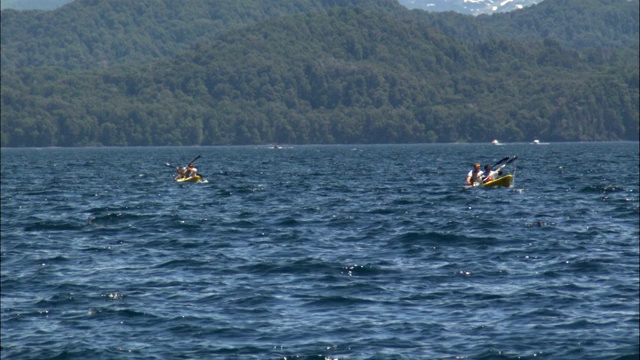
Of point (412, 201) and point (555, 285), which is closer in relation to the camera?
point (555, 285)

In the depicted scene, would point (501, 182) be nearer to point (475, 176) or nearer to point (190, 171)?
point (475, 176)

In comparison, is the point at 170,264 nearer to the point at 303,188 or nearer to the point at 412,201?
the point at 412,201

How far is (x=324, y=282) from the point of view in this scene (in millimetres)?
23906

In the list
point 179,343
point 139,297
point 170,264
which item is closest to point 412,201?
point 170,264

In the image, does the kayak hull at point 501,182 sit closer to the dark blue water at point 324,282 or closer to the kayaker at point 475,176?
the kayaker at point 475,176

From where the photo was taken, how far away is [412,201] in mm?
48125

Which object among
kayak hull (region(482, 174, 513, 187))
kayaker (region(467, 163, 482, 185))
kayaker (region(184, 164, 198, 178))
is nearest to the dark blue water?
kayak hull (region(482, 174, 513, 187))

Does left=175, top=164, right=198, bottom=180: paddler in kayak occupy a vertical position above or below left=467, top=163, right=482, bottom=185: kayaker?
above

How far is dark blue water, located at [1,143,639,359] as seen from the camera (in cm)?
1842

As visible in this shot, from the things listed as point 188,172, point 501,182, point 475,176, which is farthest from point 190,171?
point 501,182

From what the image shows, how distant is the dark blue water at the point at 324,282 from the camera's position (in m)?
18.4

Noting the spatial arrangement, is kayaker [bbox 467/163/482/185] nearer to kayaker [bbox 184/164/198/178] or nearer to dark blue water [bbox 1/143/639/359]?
dark blue water [bbox 1/143/639/359]

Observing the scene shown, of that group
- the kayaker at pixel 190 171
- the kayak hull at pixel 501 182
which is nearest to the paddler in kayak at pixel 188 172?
the kayaker at pixel 190 171

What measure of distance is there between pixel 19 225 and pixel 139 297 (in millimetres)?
17125
